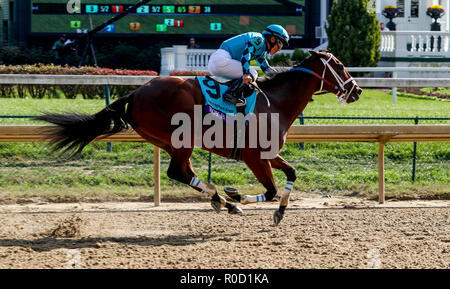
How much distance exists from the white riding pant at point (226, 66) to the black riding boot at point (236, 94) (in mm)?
150

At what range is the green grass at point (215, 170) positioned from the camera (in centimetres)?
999

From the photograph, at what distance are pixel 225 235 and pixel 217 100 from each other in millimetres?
1300

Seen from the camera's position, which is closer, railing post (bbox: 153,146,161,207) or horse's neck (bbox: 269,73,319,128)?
horse's neck (bbox: 269,73,319,128)

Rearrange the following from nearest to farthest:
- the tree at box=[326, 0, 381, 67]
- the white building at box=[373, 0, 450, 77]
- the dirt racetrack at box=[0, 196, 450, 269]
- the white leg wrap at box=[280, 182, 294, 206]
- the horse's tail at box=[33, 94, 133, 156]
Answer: the dirt racetrack at box=[0, 196, 450, 269] < the horse's tail at box=[33, 94, 133, 156] < the white leg wrap at box=[280, 182, 294, 206] < the tree at box=[326, 0, 381, 67] < the white building at box=[373, 0, 450, 77]

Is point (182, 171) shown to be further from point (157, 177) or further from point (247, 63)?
point (157, 177)

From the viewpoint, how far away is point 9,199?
9.30 m

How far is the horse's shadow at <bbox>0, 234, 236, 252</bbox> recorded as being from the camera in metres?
6.41

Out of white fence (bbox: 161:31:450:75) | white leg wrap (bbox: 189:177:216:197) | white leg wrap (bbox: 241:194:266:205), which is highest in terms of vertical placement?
white fence (bbox: 161:31:450:75)

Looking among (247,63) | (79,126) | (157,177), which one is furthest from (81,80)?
(247,63)

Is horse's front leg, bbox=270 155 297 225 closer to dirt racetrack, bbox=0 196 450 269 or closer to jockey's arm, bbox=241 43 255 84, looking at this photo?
dirt racetrack, bbox=0 196 450 269

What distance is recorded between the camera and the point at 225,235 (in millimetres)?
7090

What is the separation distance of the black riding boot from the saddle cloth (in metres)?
0.06

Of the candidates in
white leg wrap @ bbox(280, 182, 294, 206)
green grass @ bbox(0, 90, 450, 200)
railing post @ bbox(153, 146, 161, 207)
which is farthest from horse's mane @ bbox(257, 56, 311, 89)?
green grass @ bbox(0, 90, 450, 200)

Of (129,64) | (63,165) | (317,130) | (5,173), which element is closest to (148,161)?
(63,165)
